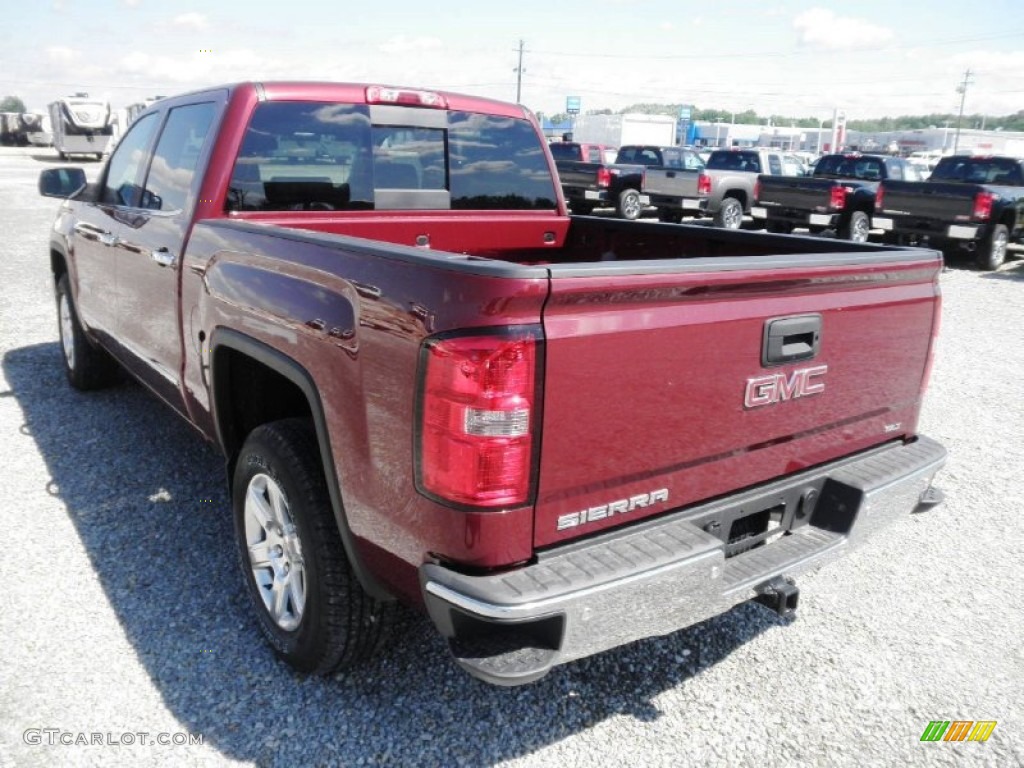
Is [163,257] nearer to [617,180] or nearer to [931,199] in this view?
[931,199]

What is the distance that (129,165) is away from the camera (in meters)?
4.36

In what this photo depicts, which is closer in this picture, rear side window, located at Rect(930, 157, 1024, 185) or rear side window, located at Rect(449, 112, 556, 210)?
rear side window, located at Rect(449, 112, 556, 210)

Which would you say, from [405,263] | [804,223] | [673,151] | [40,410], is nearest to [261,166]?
[405,263]

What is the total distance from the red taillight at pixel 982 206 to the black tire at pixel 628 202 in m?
7.30

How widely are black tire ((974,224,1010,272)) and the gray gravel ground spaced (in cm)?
1071

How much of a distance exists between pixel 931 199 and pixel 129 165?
12.9 m

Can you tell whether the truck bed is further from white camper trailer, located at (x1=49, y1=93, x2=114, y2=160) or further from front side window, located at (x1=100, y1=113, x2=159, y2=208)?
white camper trailer, located at (x1=49, y1=93, x2=114, y2=160)

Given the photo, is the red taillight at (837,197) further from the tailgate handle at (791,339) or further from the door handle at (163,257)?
the door handle at (163,257)

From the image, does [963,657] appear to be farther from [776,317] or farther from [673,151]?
[673,151]

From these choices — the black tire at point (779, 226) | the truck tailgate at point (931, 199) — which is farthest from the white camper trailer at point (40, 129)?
the truck tailgate at point (931, 199)

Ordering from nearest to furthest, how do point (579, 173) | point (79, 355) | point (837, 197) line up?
point (79, 355) → point (837, 197) → point (579, 173)

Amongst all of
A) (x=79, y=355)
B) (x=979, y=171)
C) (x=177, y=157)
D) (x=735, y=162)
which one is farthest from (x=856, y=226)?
(x=177, y=157)

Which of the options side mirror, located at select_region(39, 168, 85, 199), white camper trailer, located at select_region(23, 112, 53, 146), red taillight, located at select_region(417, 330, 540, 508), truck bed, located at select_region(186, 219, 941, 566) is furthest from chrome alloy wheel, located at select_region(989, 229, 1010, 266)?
white camper trailer, located at select_region(23, 112, 53, 146)

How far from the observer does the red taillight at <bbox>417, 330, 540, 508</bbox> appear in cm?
192
